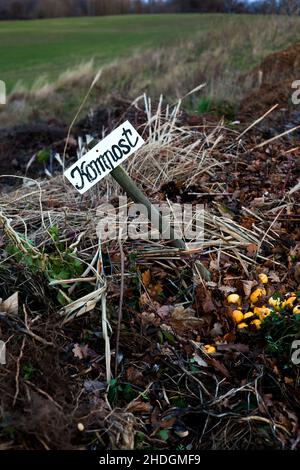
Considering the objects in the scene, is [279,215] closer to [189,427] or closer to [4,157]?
[189,427]

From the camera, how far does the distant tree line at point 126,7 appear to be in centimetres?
1746

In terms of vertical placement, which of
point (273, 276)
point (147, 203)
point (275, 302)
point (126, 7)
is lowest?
point (126, 7)

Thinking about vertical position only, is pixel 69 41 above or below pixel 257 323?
below

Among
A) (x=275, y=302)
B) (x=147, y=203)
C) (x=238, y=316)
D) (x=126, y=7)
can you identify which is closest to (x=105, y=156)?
(x=147, y=203)

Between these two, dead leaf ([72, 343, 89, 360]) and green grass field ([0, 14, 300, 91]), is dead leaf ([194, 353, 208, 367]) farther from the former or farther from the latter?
green grass field ([0, 14, 300, 91])

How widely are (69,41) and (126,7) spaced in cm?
2320

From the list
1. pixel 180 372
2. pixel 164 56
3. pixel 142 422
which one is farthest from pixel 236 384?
pixel 164 56

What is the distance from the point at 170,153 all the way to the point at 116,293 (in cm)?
200

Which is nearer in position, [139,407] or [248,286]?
[139,407]

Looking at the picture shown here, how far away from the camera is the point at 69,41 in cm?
2966

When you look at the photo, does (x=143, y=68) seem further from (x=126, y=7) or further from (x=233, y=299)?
(x=126, y=7)

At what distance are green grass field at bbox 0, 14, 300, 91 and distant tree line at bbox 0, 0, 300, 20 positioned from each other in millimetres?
745

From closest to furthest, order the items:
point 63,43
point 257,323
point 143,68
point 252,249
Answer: point 257,323 < point 252,249 < point 143,68 < point 63,43

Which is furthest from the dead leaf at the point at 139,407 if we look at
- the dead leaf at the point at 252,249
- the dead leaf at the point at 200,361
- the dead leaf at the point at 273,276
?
the dead leaf at the point at 252,249
